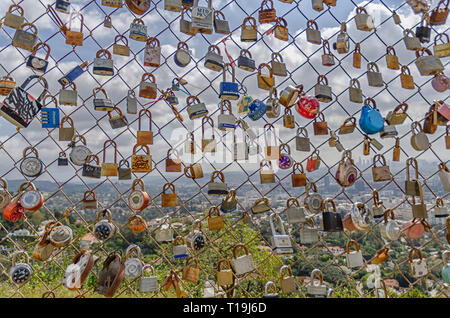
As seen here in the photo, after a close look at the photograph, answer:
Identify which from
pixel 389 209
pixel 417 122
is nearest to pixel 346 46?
pixel 417 122

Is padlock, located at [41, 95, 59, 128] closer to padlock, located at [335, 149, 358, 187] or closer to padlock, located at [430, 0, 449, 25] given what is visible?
padlock, located at [335, 149, 358, 187]

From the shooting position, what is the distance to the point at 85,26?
2.65 metres

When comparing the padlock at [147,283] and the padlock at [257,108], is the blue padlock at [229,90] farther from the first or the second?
the padlock at [147,283]

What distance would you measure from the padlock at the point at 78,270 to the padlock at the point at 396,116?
7.81 ft

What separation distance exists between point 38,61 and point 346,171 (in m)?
2.36

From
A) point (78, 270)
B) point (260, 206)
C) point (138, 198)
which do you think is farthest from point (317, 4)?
point (78, 270)

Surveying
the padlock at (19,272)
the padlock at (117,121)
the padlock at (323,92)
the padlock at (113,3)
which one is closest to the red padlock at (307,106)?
the padlock at (323,92)

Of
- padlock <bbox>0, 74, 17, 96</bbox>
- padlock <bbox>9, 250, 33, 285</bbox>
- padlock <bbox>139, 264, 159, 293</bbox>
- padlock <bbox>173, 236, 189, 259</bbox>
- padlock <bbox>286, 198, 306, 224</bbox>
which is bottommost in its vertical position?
padlock <bbox>139, 264, 159, 293</bbox>

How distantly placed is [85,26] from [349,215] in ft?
7.75

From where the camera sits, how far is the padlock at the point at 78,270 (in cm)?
228

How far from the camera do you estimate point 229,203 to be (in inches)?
102

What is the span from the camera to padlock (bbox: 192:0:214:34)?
260 cm

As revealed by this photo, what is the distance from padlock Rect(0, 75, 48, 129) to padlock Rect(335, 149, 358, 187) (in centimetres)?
219

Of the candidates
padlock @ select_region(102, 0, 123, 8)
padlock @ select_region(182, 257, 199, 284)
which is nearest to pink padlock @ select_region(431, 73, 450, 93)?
padlock @ select_region(182, 257, 199, 284)
